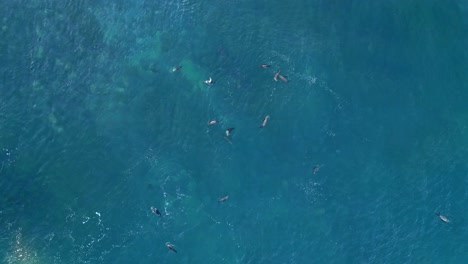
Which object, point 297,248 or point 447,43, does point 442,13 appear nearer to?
point 447,43

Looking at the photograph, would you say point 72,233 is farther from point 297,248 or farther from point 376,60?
point 376,60

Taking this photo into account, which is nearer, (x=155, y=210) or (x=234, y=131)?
(x=155, y=210)

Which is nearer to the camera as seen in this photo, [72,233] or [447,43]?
[72,233]

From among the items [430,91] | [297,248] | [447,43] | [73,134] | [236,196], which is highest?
[447,43]

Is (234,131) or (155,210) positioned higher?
(234,131)

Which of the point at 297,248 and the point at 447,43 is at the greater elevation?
the point at 447,43

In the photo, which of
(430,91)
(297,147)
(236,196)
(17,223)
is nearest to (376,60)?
(430,91)

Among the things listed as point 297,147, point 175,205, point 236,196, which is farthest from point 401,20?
point 175,205
